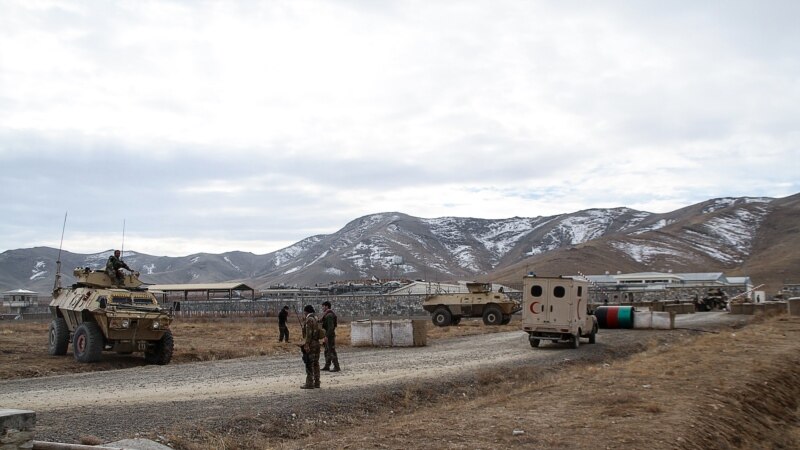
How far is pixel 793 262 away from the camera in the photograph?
114812mm

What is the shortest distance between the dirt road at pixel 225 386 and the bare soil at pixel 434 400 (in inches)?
1.9

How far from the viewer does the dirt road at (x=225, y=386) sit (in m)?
10.7

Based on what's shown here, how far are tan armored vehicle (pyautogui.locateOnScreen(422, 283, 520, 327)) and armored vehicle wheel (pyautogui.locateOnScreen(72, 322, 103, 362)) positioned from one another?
21616 millimetres

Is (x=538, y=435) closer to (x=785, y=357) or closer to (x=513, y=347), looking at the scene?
(x=785, y=357)

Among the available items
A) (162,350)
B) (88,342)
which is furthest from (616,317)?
(88,342)

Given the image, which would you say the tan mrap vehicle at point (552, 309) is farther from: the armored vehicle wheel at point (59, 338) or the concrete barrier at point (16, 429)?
the concrete barrier at point (16, 429)

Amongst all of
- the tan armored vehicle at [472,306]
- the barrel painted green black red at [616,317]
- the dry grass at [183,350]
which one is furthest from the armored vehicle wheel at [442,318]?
the barrel painted green black red at [616,317]

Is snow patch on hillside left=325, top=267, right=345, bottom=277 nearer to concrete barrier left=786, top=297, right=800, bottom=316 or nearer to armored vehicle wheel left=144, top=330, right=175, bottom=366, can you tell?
concrete barrier left=786, top=297, right=800, bottom=316

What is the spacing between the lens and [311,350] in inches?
551

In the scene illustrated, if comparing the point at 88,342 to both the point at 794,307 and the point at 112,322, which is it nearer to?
the point at 112,322

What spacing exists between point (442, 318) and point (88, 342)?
22003 mm

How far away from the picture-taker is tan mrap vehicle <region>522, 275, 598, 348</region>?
74.9 feet

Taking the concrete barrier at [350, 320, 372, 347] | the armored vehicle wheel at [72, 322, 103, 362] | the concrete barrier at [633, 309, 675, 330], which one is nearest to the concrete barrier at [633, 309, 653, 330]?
the concrete barrier at [633, 309, 675, 330]

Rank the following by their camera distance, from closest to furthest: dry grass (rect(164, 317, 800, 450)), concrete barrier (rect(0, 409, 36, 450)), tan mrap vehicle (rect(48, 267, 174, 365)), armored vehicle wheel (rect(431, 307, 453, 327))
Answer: concrete barrier (rect(0, 409, 36, 450))
dry grass (rect(164, 317, 800, 450))
tan mrap vehicle (rect(48, 267, 174, 365))
armored vehicle wheel (rect(431, 307, 453, 327))
